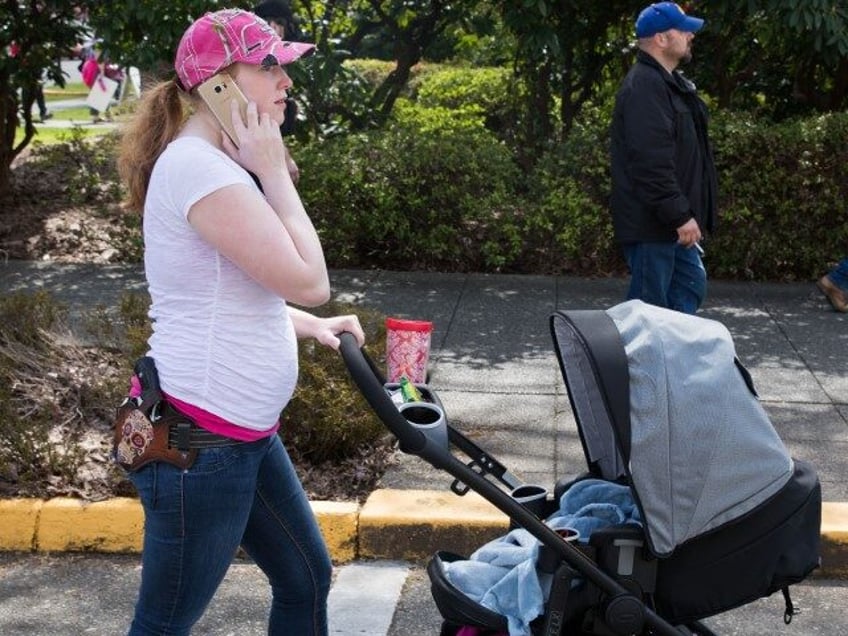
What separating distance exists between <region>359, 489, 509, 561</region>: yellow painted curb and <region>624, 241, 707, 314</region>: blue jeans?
6.08 ft

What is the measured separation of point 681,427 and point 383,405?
0.75 m

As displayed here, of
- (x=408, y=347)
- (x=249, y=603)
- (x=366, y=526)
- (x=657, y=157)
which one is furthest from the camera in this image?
(x=657, y=157)

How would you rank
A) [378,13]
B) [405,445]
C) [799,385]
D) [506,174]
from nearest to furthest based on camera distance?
[405,445], [799,385], [506,174], [378,13]

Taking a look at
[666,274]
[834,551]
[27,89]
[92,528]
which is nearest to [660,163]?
[666,274]

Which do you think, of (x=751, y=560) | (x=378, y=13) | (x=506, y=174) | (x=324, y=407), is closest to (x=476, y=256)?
(x=506, y=174)

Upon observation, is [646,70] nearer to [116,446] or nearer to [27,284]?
[116,446]

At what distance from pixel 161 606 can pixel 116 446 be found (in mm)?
393

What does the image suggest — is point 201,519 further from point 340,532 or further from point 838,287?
point 838,287

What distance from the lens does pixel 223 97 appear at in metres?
3.10

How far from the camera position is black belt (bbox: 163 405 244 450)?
312cm

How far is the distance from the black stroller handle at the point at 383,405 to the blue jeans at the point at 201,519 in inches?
12.1

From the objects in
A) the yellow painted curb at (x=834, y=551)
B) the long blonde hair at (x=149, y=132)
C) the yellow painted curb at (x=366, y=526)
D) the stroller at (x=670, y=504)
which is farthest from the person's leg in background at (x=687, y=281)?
the long blonde hair at (x=149, y=132)

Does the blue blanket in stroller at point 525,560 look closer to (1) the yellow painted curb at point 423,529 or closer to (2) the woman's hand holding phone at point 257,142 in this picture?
(2) the woman's hand holding phone at point 257,142

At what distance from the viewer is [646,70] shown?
265 inches
